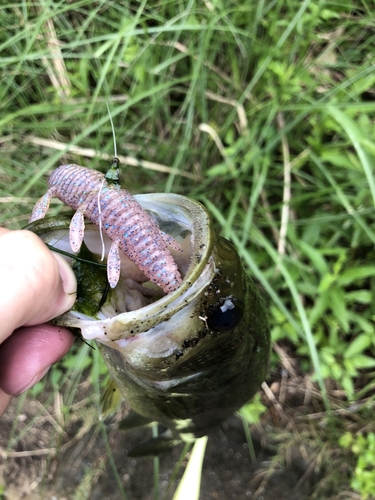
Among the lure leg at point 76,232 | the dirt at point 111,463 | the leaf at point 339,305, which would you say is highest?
the lure leg at point 76,232

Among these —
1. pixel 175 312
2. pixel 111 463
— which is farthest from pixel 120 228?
pixel 111 463

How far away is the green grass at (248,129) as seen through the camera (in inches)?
91.4

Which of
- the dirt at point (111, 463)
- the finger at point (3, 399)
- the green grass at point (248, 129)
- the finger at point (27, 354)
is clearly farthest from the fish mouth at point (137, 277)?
the dirt at point (111, 463)

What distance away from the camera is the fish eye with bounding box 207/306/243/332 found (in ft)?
3.71

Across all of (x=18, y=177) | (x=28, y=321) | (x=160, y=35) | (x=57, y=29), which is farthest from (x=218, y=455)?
(x=57, y=29)

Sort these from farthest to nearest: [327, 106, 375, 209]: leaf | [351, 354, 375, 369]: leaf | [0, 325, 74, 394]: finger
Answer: [351, 354, 375, 369]: leaf → [327, 106, 375, 209]: leaf → [0, 325, 74, 394]: finger

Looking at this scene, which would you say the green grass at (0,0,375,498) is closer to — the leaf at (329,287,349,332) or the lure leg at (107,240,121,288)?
the leaf at (329,287,349,332)

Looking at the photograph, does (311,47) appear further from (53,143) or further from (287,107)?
(53,143)

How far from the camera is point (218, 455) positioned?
2.67m

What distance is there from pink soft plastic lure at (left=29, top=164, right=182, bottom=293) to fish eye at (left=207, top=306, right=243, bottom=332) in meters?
0.14

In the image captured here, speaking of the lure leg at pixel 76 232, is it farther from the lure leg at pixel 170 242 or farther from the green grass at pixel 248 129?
the green grass at pixel 248 129

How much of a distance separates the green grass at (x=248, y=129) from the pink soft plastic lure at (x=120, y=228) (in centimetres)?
124

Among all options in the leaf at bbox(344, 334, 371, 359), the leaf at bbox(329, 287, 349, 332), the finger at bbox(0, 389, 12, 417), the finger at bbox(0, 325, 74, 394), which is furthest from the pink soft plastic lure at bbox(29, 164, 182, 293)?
the leaf at bbox(344, 334, 371, 359)

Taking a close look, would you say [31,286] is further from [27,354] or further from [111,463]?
[111,463]
